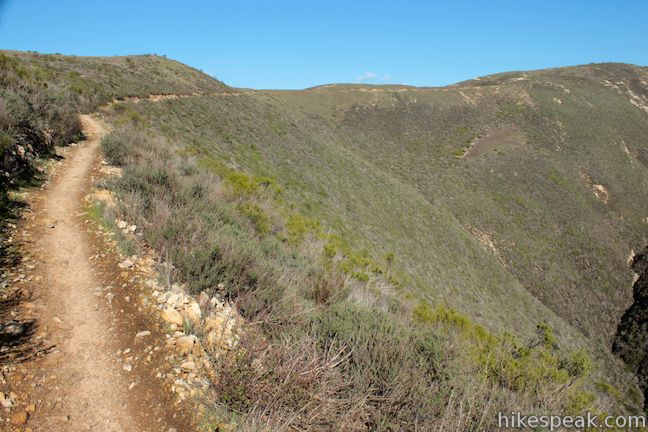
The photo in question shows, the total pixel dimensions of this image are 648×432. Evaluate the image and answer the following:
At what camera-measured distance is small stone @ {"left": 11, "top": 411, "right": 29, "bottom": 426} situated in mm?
2913

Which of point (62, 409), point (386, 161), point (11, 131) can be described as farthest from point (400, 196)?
point (62, 409)

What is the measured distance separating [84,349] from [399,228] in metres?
21.5

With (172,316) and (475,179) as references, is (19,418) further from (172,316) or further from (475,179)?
(475,179)

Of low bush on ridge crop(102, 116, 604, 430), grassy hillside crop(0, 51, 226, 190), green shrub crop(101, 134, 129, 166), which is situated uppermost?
grassy hillside crop(0, 51, 226, 190)

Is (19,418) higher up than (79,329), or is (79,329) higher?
(79,329)

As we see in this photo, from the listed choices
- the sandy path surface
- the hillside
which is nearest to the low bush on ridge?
the hillside

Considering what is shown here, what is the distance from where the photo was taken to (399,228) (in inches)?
936

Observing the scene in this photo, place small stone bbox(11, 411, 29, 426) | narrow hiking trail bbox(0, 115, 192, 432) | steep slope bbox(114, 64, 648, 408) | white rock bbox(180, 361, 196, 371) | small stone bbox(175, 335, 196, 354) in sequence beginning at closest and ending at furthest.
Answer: small stone bbox(11, 411, 29, 426), narrow hiking trail bbox(0, 115, 192, 432), white rock bbox(180, 361, 196, 371), small stone bbox(175, 335, 196, 354), steep slope bbox(114, 64, 648, 408)

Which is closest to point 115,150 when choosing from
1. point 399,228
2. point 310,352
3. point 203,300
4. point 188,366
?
point 203,300

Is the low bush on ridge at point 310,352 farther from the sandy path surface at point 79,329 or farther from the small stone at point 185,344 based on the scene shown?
the sandy path surface at point 79,329

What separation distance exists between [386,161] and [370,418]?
3807 cm

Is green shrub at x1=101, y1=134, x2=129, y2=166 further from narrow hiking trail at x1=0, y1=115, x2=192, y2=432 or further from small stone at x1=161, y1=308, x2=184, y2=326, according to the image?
small stone at x1=161, y1=308, x2=184, y2=326

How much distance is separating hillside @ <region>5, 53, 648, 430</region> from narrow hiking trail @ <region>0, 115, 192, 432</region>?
2.40 feet

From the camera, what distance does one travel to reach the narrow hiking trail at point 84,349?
3160 millimetres
